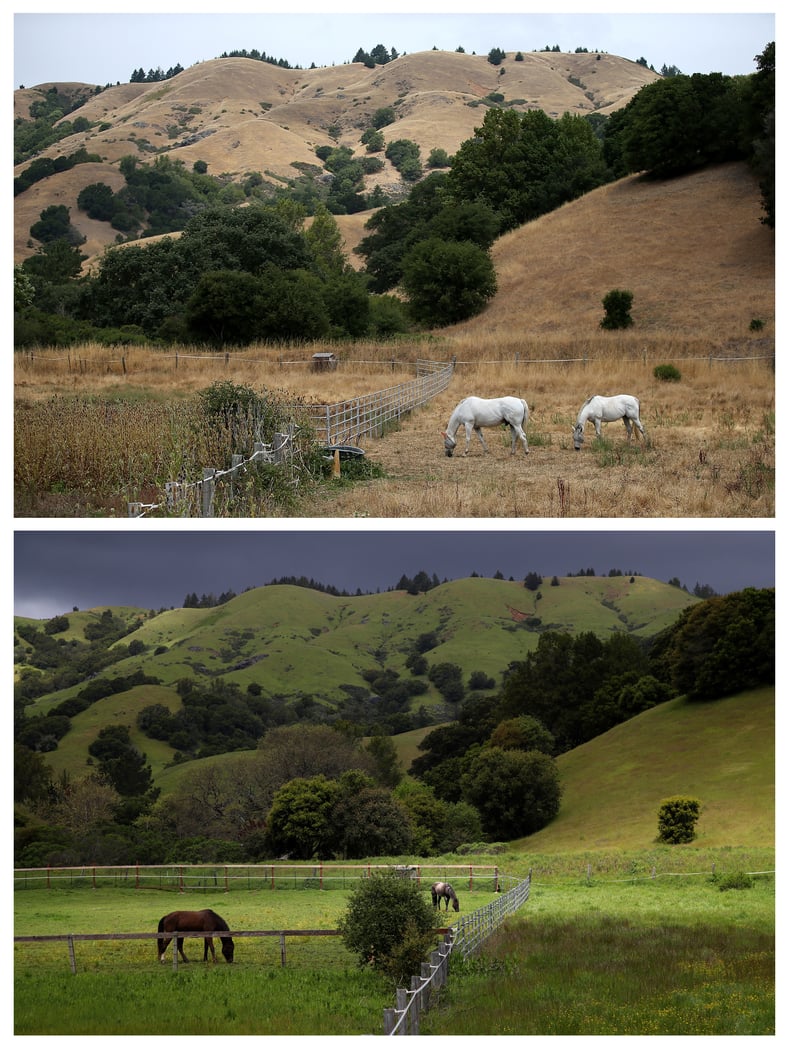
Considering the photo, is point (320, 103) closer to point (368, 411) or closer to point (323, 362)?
point (323, 362)

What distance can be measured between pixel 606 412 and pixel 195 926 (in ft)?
46.3

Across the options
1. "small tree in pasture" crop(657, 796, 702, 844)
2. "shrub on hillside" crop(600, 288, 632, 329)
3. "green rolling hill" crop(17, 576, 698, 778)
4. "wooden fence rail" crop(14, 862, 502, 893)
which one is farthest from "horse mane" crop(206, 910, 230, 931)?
"shrub on hillside" crop(600, 288, 632, 329)

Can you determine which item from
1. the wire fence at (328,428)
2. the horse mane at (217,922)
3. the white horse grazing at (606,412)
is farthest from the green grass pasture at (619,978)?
the white horse grazing at (606,412)

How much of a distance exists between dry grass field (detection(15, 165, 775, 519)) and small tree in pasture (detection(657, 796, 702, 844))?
40.0ft

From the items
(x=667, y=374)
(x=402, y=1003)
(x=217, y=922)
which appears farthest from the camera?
(x=667, y=374)

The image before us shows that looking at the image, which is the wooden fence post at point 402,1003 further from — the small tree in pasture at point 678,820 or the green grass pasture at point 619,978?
the small tree in pasture at point 678,820

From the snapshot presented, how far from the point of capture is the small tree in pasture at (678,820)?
30.0 metres

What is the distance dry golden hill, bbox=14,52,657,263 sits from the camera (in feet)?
482

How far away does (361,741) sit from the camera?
163 ft

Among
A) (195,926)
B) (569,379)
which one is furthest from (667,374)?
(195,926)

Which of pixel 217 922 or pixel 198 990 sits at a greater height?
pixel 198 990

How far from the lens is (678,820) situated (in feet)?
100

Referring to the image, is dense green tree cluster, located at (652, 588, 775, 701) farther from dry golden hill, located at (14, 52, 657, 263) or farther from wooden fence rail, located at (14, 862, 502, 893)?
dry golden hill, located at (14, 52, 657, 263)

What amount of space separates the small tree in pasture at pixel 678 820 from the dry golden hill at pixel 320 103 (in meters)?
114
